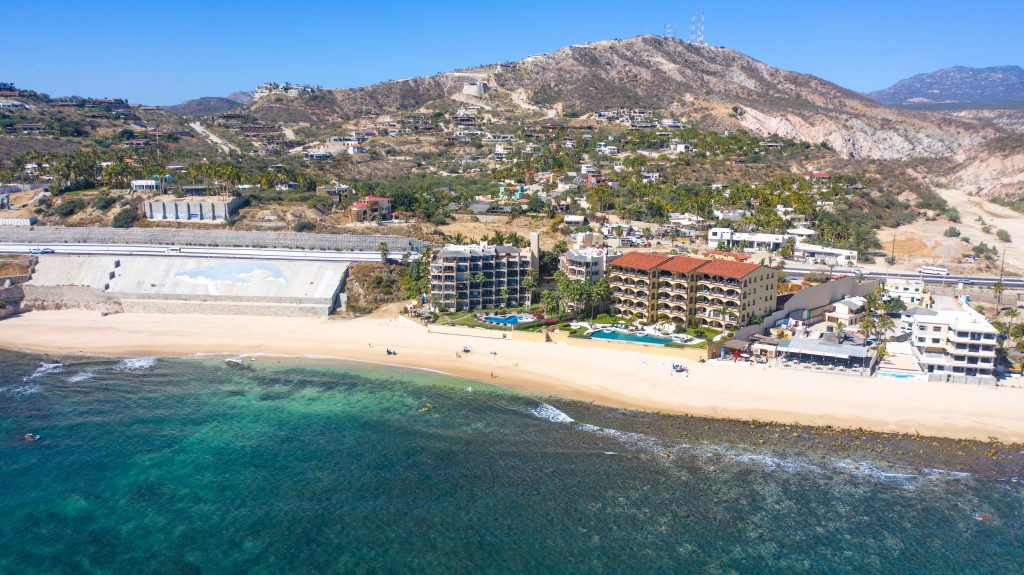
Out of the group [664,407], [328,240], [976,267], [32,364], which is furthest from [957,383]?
[32,364]

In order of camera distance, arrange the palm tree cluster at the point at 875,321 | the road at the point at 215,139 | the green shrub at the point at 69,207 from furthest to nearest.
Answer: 1. the road at the point at 215,139
2. the green shrub at the point at 69,207
3. the palm tree cluster at the point at 875,321

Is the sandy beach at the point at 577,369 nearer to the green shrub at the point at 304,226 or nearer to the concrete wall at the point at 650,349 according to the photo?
the concrete wall at the point at 650,349

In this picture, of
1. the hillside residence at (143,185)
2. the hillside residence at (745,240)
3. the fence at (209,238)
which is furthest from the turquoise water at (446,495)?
the hillside residence at (143,185)

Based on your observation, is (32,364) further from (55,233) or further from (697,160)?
(697,160)

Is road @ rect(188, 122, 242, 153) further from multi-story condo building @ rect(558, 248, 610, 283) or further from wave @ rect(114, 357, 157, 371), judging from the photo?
multi-story condo building @ rect(558, 248, 610, 283)

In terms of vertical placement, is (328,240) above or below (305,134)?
below

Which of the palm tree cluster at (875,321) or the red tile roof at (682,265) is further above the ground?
the red tile roof at (682,265)

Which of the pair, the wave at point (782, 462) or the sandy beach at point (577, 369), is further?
the sandy beach at point (577, 369)

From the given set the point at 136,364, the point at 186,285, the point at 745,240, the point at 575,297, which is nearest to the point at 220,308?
the point at 186,285
